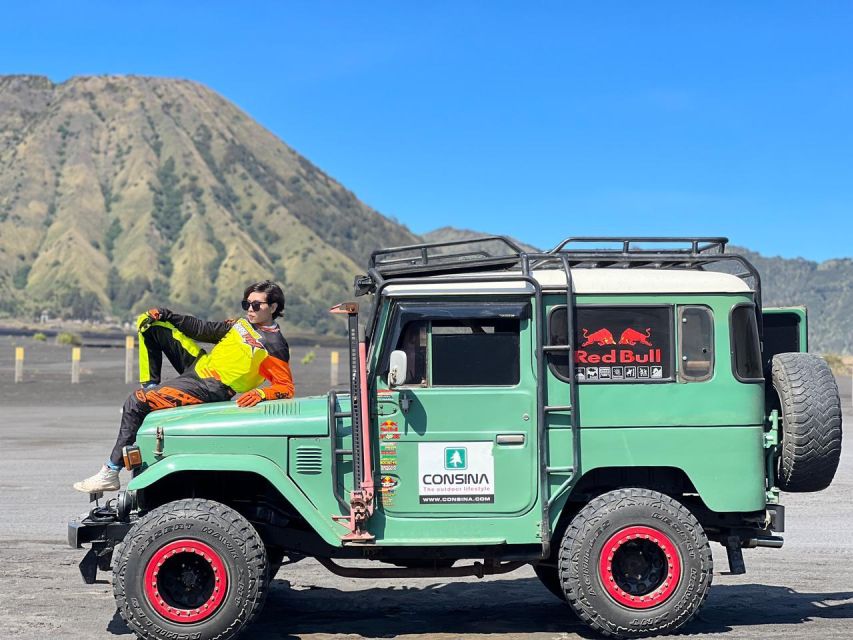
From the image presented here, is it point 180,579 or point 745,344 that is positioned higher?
point 745,344

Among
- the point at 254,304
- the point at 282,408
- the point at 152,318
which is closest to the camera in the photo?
the point at 282,408

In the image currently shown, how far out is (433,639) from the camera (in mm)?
7621

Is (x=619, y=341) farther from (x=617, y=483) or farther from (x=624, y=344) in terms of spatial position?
(x=617, y=483)

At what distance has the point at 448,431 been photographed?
24.6ft

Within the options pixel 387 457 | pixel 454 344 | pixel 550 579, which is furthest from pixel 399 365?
pixel 550 579

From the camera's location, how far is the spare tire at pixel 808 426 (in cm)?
752

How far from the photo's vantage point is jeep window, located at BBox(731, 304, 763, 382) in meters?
7.64

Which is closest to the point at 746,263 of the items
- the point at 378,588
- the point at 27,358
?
the point at 378,588

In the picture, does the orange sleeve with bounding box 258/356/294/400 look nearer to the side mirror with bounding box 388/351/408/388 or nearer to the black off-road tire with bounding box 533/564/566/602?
the side mirror with bounding box 388/351/408/388

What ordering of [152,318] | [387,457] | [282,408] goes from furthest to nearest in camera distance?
[152,318] < [282,408] < [387,457]

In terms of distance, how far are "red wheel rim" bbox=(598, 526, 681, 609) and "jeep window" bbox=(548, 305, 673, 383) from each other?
1009 mm

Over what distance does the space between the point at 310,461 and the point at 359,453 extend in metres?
0.35

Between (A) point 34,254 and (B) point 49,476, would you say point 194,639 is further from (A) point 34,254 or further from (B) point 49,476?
(A) point 34,254

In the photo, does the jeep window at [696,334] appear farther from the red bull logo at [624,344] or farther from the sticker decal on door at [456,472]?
the sticker decal on door at [456,472]
